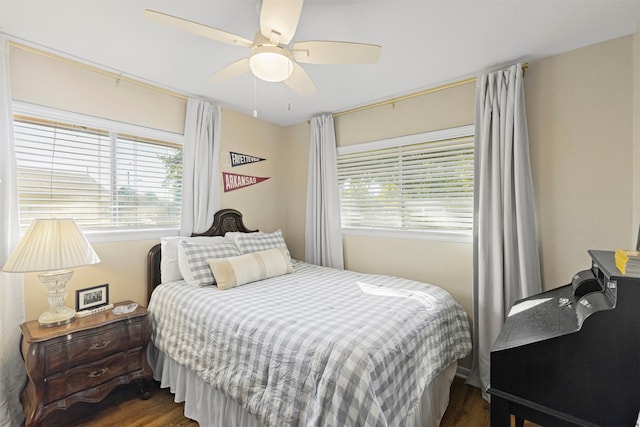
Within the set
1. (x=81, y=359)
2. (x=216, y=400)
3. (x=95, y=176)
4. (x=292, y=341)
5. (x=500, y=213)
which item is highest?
(x=95, y=176)

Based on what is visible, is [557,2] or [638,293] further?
[557,2]

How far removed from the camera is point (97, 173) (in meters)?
2.34

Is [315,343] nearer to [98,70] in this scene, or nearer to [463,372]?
[463,372]

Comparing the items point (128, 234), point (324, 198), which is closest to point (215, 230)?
point (128, 234)

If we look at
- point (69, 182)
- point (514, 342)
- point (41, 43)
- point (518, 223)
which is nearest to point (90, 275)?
point (69, 182)

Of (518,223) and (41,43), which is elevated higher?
(41,43)

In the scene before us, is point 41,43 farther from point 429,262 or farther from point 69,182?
point 429,262

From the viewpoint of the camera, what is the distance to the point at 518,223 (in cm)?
212

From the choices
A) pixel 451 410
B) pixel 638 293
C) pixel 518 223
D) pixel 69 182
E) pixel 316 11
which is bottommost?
pixel 451 410

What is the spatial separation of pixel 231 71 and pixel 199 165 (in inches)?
53.2

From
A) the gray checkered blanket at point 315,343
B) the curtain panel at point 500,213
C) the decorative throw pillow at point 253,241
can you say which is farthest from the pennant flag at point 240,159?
the curtain panel at point 500,213

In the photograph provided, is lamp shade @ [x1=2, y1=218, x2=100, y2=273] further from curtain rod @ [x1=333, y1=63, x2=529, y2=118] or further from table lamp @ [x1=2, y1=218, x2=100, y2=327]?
curtain rod @ [x1=333, y1=63, x2=529, y2=118]

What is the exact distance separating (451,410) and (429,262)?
1.15m

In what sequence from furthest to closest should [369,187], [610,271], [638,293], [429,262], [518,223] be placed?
[369,187], [429,262], [518,223], [610,271], [638,293]
